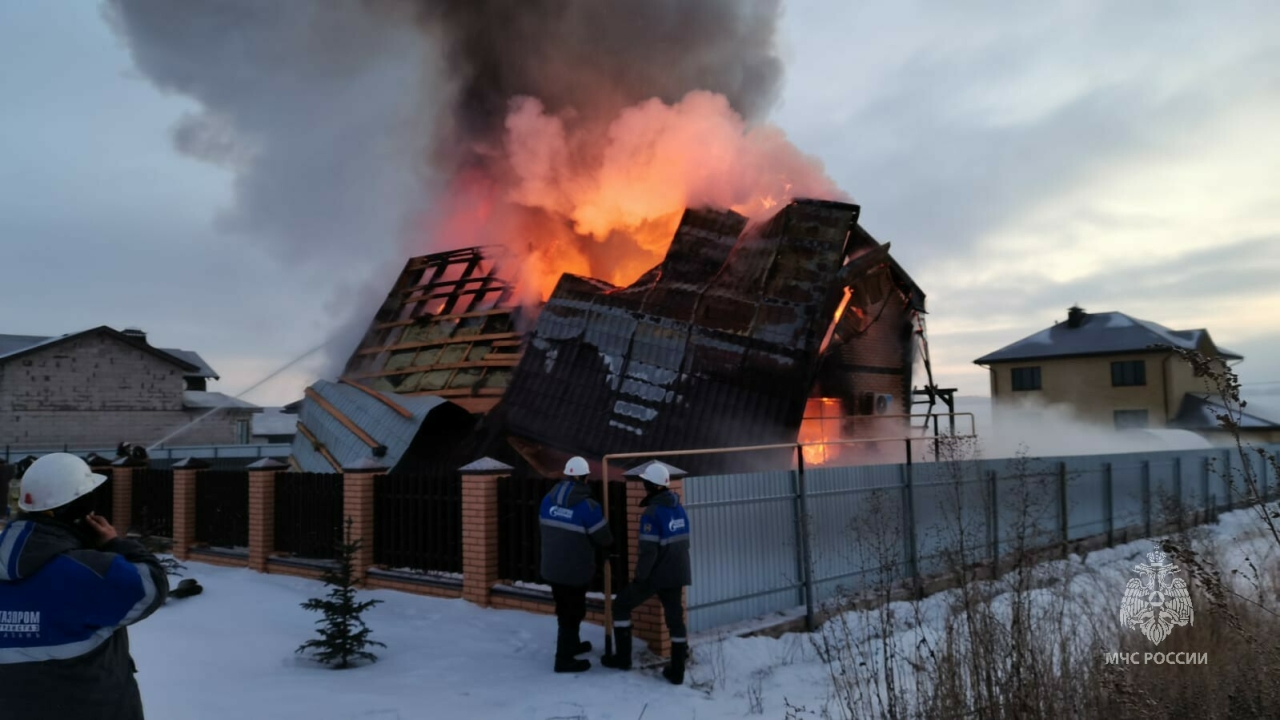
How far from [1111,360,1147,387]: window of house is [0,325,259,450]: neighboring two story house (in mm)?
37817

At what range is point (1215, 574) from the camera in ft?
12.1

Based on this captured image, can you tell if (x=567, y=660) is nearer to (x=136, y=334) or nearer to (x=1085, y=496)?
(x=1085, y=496)

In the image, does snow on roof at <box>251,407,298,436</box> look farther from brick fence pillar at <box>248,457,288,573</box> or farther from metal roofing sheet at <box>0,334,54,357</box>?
brick fence pillar at <box>248,457,288,573</box>

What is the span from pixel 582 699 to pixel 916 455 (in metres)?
12.0

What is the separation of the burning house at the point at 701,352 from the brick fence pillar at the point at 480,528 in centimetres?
458

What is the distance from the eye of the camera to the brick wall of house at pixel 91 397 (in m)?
31.2

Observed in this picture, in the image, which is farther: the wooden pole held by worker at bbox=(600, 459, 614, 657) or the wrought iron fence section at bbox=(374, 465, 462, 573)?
the wrought iron fence section at bbox=(374, 465, 462, 573)

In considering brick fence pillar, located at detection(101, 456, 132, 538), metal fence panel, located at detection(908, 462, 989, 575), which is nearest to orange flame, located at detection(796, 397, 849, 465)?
metal fence panel, located at detection(908, 462, 989, 575)

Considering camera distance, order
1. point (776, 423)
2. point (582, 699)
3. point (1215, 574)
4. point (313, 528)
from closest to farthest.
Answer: point (1215, 574)
point (582, 699)
point (313, 528)
point (776, 423)

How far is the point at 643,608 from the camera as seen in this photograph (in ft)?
23.4

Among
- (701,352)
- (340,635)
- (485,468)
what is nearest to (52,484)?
(340,635)

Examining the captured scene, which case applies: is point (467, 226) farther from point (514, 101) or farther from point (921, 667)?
point (921, 667)

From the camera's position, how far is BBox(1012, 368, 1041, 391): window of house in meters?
38.6

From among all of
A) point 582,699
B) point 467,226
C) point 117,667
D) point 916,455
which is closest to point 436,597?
point 582,699
